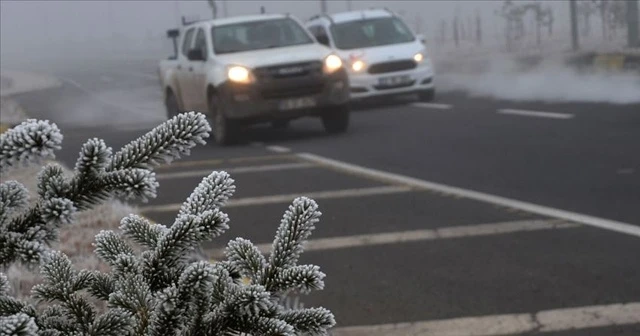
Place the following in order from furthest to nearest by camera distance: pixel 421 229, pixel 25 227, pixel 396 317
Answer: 1. pixel 421 229
2. pixel 396 317
3. pixel 25 227

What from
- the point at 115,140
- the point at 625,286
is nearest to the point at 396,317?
the point at 625,286

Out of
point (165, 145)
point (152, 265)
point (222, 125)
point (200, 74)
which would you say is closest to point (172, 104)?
point (200, 74)

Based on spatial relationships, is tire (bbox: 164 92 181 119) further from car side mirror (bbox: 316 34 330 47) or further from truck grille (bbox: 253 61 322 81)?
car side mirror (bbox: 316 34 330 47)

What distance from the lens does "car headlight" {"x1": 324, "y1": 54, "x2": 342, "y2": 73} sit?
17672mm

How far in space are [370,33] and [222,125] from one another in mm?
7376

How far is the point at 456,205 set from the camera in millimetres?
10266

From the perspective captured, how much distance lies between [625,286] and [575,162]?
591 cm

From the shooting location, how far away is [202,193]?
2.46 meters

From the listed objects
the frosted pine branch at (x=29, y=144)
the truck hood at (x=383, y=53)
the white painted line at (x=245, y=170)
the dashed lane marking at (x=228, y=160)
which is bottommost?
the dashed lane marking at (x=228, y=160)

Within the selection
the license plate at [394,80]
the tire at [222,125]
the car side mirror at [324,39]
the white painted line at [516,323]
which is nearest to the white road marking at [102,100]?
the car side mirror at [324,39]

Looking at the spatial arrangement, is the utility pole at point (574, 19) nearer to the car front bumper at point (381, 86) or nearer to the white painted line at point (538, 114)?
the car front bumper at point (381, 86)

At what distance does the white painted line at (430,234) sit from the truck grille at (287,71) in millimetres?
8519

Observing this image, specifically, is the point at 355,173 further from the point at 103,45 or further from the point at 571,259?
the point at 103,45

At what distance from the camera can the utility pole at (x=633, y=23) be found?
84.4 ft
